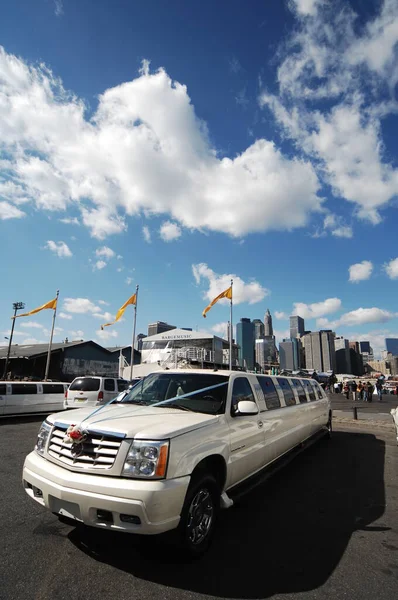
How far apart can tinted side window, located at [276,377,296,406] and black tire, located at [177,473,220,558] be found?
316 cm

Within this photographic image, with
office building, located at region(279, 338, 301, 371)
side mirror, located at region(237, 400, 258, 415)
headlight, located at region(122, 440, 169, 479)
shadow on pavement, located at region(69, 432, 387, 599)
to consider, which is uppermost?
office building, located at region(279, 338, 301, 371)

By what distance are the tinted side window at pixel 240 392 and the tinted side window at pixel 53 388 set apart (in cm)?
1294

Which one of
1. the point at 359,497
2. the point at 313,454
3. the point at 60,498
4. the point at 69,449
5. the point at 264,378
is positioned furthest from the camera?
the point at 313,454

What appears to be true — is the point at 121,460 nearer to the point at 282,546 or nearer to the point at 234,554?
the point at 234,554

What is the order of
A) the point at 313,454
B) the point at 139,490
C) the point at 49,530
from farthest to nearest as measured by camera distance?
the point at 313,454, the point at 49,530, the point at 139,490

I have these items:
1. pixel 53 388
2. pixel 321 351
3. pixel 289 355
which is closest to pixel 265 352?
pixel 289 355

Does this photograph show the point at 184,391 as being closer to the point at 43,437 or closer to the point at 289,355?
the point at 43,437

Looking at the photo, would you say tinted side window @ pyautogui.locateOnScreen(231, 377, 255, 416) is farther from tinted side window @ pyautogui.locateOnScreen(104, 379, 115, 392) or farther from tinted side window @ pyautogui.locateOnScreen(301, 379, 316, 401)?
tinted side window @ pyautogui.locateOnScreen(104, 379, 115, 392)

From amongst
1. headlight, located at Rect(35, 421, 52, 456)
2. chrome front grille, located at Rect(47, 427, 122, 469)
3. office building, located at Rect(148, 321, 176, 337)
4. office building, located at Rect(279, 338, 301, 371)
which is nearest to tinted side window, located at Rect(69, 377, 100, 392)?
headlight, located at Rect(35, 421, 52, 456)

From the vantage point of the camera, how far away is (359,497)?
17.1ft

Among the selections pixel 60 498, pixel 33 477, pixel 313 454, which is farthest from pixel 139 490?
pixel 313 454

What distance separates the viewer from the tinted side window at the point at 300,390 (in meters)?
7.28

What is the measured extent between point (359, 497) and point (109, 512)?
415 centimetres

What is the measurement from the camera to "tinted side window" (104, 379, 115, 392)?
51.4 feet
